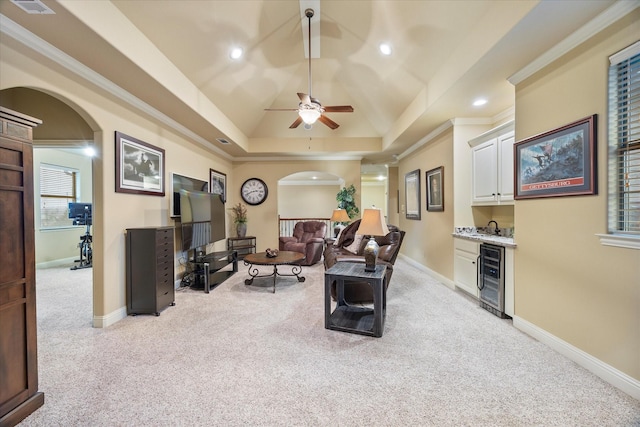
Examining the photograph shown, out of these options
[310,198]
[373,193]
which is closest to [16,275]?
[310,198]

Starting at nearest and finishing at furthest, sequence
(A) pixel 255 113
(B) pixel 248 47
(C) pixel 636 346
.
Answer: (C) pixel 636 346
(B) pixel 248 47
(A) pixel 255 113

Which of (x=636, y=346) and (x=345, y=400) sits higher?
(x=636, y=346)

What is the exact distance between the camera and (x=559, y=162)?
228cm

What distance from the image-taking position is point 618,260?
1.84 metres

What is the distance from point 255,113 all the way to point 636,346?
5.69 m

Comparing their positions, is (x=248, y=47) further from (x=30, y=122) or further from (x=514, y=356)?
(x=514, y=356)

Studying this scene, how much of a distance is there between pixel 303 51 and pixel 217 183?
10.7ft

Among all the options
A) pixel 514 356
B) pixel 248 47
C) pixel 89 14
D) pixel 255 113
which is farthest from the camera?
pixel 255 113

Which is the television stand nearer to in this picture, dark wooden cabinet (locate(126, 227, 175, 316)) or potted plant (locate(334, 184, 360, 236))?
dark wooden cabinet (locate(126, 227, 175, 316))

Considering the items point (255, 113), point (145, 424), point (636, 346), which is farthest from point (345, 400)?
point (255, 113)

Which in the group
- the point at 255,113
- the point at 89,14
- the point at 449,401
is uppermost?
the point at 255,113

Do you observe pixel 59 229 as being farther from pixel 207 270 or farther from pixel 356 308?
pixel 356 308

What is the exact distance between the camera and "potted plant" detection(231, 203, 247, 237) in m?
6.56

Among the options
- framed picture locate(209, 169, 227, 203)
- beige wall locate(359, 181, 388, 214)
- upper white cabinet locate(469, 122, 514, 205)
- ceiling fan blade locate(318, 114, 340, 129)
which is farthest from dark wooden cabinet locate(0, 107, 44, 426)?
beige wall locate(359, 181, 388, 214)
